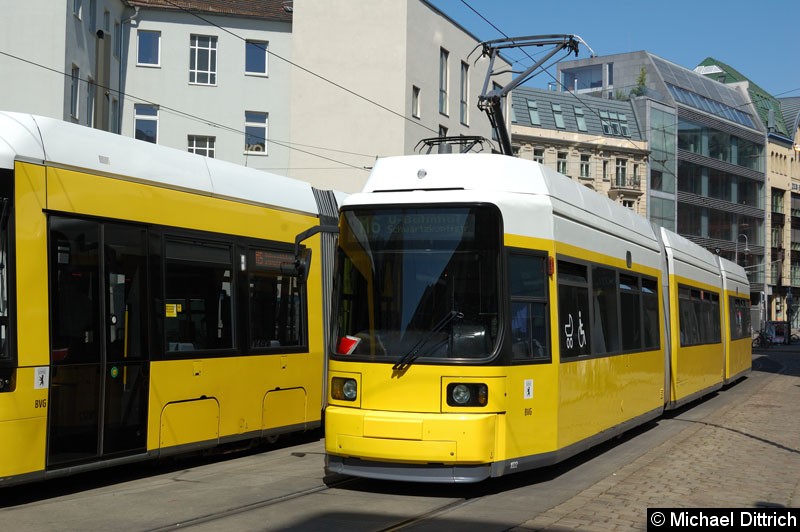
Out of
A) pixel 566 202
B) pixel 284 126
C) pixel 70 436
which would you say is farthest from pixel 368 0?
pixel 70 436

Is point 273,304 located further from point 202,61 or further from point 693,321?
point 202,61

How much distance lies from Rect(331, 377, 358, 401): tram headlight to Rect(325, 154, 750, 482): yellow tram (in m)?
0.01

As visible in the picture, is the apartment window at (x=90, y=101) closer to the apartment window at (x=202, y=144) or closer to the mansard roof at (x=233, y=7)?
the apartment window at (x=202, y=144)

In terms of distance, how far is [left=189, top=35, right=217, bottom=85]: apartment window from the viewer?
38.9 m

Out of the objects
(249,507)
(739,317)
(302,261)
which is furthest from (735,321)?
(249,507)

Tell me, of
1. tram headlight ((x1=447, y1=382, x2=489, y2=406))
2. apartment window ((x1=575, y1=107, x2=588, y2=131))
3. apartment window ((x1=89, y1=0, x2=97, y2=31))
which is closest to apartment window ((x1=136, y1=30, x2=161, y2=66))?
apartment window ((x1=89, y1=0, x2=97, y2=31))

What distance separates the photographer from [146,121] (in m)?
38.1

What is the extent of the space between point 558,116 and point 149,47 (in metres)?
36.8

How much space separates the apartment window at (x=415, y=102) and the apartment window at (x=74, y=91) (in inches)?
493

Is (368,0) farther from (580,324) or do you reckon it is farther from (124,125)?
(580,324)

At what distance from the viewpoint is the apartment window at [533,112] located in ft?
222

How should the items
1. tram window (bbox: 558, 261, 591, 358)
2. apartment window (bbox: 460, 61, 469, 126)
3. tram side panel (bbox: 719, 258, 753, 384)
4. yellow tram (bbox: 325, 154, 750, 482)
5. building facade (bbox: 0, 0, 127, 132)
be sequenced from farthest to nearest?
apartment window (bbox: 460, 61, 469, 126), building facade (bbox: 0, 0, 127, 132), tram side panel (bbox: 719, 258, 753, 384), tram window (bbox: 558, 261, 591, 358), yellow tram (bbox: 325, 154, 750, 482)

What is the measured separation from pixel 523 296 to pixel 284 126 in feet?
101

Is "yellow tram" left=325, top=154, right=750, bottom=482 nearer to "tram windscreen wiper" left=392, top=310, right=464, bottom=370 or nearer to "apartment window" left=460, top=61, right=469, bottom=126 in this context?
"tram windscreen wiper" left=392, top=310, right=464, bottom=370
